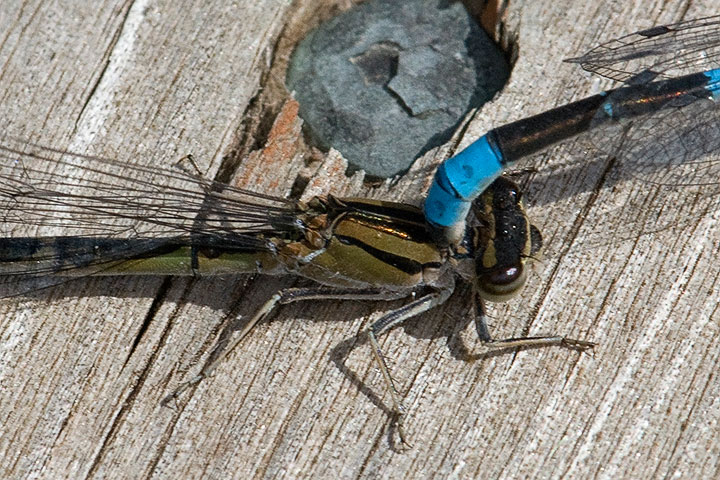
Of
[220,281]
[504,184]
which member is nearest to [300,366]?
[220,281]

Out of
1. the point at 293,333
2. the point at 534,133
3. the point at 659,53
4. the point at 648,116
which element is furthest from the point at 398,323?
the point at 659,53

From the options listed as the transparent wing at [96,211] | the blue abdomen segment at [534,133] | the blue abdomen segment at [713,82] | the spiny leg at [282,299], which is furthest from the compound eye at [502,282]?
the blue abdomen segment at [713,82]

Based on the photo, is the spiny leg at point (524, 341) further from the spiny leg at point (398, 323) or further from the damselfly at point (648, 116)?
Result: the damselfly at point (648, 116)

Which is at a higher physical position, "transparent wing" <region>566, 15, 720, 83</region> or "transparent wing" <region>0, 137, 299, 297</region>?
"transparent wing" <region>0, 137, 299, 297</region>

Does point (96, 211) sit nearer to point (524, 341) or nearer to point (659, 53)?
point (524, 341)

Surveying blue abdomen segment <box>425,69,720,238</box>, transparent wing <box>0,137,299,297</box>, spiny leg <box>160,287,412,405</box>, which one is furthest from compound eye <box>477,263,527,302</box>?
transparent wing <box>0,137,299,297</box>

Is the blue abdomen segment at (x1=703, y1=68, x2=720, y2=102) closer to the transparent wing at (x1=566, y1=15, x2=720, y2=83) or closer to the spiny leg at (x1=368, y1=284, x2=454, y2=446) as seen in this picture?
the transparent wing at (x1=566, y1=15, x2=720, y2=83)
